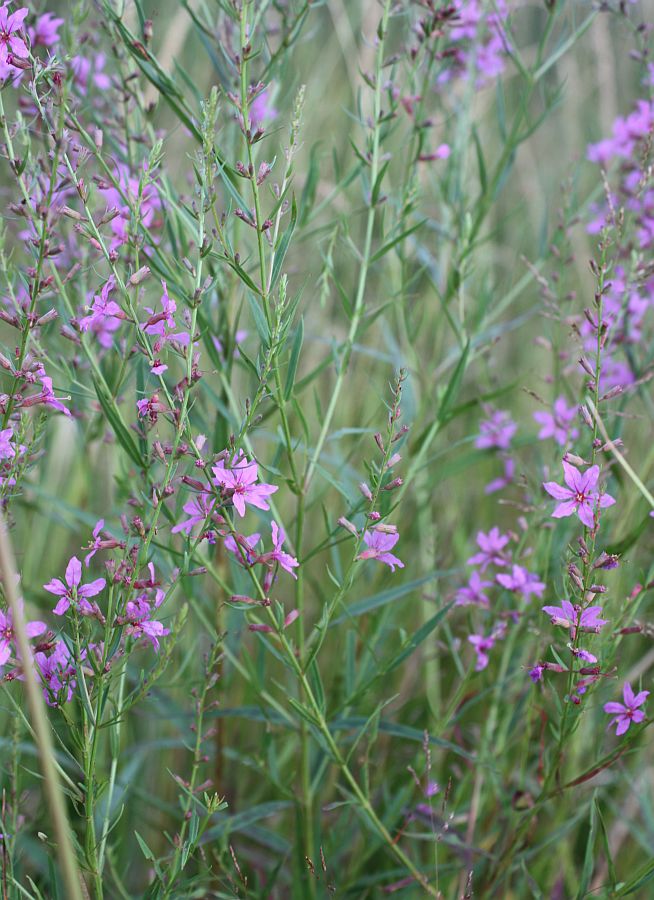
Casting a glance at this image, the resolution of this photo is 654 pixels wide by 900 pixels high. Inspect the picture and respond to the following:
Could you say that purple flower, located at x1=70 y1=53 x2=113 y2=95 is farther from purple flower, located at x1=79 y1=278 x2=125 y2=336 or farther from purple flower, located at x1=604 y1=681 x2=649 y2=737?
purple flower, located at x1=604 y1=681 x2=649 y2=737

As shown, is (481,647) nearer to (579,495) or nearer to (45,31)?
(579,495)

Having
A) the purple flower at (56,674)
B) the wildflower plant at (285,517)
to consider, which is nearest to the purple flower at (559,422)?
the wildflower plant at (285,517)

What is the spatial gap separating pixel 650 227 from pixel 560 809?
1312mm

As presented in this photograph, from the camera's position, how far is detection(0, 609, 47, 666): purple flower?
3.69ft

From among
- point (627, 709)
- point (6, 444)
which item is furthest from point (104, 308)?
point (627, 709)

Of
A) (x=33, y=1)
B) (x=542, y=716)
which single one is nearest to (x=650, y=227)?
(x=542, y=716)

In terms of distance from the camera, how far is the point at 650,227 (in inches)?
79.4

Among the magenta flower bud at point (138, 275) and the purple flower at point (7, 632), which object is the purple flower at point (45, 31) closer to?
the magenta flower bud at point (138, 275)

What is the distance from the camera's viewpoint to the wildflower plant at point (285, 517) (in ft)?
4.07

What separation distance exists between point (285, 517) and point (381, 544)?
169cm

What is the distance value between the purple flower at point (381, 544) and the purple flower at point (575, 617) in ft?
0.77

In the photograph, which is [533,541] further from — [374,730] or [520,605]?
[374,730]

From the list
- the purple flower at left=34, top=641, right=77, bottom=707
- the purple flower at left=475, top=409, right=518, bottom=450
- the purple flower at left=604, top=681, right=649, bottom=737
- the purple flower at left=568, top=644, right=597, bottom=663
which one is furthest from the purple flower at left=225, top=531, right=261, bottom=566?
the purple flower at left=475, top=409, right=518, bottom=450

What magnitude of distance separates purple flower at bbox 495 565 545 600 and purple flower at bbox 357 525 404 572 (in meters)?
0.29
